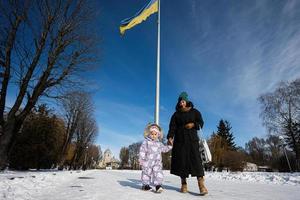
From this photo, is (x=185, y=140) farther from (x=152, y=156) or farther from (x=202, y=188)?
(x=202, y=188)

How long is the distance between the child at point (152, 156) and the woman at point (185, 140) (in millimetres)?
374

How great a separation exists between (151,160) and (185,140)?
1010mm

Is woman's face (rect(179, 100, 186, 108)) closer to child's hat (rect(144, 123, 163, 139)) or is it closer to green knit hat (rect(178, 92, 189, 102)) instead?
green knit hat (rect(178, 92, 189, 102))

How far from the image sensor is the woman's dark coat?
5.38 metres

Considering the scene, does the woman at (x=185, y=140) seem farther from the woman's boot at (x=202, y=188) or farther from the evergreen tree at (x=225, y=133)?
the evergreen tree at (x=225, y=133)

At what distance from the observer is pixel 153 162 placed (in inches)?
233

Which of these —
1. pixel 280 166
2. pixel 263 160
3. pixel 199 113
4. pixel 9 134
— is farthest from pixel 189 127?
pixel 263 160

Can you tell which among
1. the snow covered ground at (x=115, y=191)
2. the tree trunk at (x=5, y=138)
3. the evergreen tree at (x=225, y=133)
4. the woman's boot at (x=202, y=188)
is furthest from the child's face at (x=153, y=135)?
the evergreen tree at (x=225, y=133)

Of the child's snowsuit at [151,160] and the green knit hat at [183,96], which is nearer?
the child's snowsuit at [151,160]

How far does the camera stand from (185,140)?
5617 millimetres

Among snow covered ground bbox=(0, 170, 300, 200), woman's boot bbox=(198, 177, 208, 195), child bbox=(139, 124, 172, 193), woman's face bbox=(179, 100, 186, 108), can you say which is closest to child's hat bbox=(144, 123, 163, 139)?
child bbox=(139, 124, 172, 193)

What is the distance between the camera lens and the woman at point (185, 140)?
212 inches

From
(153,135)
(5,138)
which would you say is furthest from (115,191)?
(5,138)

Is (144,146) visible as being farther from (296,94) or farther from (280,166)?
(280,166)
